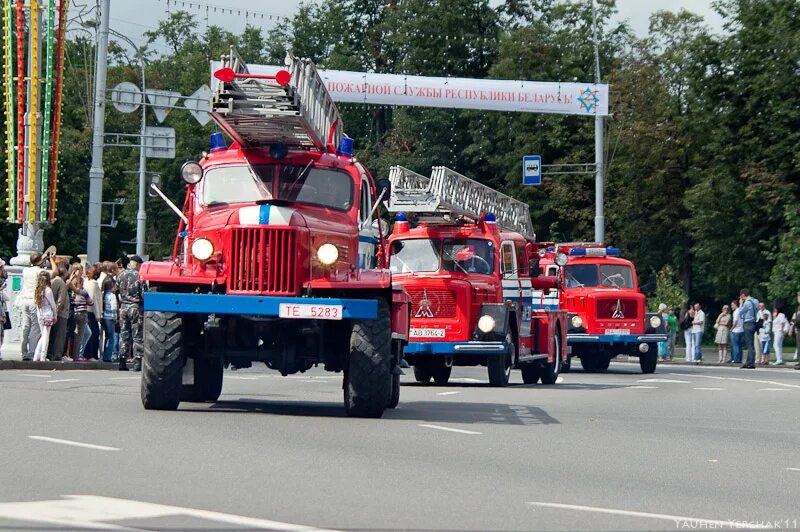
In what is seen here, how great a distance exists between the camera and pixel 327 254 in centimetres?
1583

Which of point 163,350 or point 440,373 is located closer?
point 163,350

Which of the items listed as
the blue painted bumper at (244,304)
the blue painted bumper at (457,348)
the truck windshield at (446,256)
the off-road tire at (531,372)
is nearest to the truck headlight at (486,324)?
the blue painted bumper at (457,348)

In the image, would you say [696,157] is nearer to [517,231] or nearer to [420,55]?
[420,55]

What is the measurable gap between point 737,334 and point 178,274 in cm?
2791

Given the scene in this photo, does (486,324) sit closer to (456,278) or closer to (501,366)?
(501,366)

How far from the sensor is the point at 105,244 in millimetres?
79188

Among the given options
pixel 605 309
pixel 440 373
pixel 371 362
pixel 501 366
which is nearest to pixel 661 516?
pixel 371 362

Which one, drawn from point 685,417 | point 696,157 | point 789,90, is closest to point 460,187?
point 685,417

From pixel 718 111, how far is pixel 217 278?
4121 cm

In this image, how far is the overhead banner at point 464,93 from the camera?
4553cm

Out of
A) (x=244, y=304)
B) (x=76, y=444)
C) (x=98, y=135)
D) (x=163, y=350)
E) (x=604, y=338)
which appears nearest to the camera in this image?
(x=76, y=444)

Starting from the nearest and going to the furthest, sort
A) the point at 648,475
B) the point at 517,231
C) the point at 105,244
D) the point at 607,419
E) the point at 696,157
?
the point at 648,475 < the point at 607,419 < the point at 517,231 < the point at 696,157 < the point at 105,244

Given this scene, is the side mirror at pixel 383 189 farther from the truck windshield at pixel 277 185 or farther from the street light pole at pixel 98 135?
the street light pole at pixel 98 135

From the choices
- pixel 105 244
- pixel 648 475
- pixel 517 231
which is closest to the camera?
pixel 648 475
